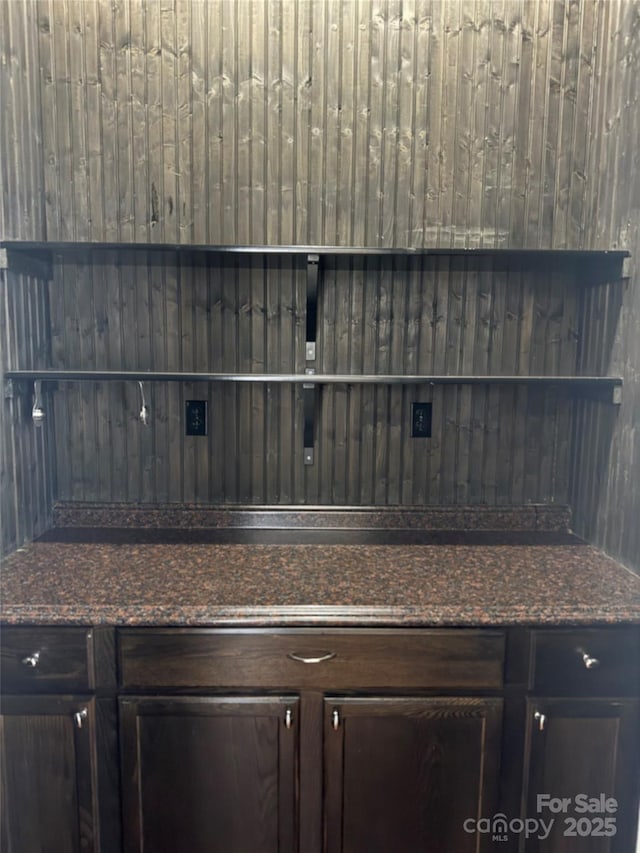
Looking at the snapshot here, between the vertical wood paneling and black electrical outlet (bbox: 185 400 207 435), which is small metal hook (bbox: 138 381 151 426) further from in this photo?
the vertical wood paneling

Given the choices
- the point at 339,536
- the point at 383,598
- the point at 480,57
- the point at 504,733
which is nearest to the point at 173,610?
the point at 383,598

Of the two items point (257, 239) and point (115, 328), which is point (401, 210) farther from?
point (115, 328)

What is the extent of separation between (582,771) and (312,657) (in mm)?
720

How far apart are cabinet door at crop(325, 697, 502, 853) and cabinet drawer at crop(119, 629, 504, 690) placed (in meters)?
0.07

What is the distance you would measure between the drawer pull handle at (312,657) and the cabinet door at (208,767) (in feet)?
0.34

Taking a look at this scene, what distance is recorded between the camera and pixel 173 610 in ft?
4.60

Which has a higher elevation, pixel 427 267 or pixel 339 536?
pixel 427 267

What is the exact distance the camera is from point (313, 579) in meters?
1.57

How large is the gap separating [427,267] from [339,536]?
91 cm

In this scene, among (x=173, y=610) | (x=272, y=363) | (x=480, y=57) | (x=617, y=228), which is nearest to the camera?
(x=173, y=610)

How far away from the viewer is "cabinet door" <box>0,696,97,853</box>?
1.44 metres

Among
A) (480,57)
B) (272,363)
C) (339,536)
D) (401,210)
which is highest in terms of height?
(480,57)

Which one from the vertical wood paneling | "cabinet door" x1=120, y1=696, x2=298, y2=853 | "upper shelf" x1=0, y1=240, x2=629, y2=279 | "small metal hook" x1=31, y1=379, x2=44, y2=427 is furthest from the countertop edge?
the vertical wood paneling

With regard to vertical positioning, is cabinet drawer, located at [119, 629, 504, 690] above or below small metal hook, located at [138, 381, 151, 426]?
below
